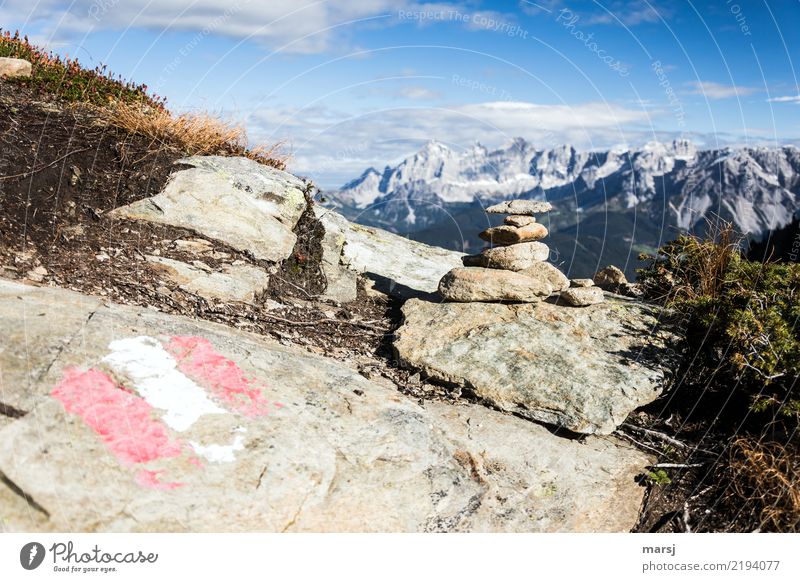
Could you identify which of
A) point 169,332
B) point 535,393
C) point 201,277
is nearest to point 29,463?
point 169,332

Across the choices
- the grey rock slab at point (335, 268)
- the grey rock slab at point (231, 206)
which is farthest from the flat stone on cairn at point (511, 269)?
the grey rock slab at point (231, 206)

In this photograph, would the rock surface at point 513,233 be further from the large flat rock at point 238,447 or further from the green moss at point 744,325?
the large flat rock at point 238,447

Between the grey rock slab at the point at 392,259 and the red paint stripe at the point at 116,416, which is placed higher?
the grey rock slab at the point at 392,259

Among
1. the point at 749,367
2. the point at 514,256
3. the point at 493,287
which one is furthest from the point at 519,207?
the point at 749,367

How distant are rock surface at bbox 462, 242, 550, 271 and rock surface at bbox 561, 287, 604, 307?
3.21 ft

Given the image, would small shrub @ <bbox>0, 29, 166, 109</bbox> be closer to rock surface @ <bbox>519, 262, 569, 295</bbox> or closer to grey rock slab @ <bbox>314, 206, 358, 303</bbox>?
grey rock slab @ <bbox>314, 206, 358, 303</bbox>

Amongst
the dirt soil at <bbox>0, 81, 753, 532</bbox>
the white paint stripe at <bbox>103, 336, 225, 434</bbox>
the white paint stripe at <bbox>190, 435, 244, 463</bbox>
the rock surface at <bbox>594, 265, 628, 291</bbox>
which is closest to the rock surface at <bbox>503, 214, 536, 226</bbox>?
the dirt soil at <bbox>0, 81, 753, 532</bbox>

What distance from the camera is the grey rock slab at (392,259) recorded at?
51.4ft

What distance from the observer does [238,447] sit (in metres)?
7.30

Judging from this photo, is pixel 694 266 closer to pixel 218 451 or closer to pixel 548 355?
pixel 548 355

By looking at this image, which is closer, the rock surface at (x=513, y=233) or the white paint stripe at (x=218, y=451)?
the white paint stripe at (x=218, y=451)

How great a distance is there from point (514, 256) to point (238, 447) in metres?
8.01

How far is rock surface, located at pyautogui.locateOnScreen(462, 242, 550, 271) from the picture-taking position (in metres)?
13.4

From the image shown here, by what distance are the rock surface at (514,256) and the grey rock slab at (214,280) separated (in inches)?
193
